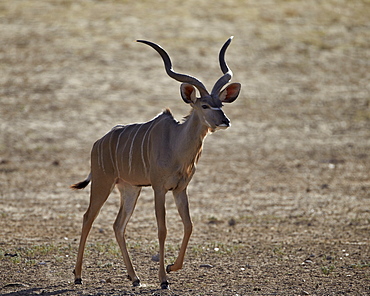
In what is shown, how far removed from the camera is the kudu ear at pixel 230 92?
6.38 m

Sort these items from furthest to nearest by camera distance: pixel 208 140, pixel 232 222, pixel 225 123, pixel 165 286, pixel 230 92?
pixel 208 140 → pixel 232 222 → pixel 230 92 → pixel 165 286 → pixel 225 123

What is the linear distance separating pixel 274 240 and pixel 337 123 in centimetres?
826

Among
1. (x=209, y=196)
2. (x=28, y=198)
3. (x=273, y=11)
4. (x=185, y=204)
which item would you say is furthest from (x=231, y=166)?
(x=273, y=11)

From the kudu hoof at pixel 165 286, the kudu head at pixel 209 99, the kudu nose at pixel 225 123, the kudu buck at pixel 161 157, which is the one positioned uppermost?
the kudu head at pixel 209 99

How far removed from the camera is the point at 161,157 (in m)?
6.23

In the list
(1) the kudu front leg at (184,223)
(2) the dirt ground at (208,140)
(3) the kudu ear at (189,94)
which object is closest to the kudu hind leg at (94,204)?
(2) the dirt ground at (208,140)

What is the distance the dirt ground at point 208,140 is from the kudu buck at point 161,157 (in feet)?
1.71

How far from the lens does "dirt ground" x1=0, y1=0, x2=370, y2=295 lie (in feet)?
22.7

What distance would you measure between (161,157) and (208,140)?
26.5 ft

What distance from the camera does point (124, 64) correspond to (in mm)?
18250

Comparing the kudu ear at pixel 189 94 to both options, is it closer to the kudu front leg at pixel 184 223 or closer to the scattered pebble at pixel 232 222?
the kudu front leg at pixel 184 223

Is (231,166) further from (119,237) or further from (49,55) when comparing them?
(49,55)

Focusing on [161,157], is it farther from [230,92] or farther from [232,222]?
[232,222]

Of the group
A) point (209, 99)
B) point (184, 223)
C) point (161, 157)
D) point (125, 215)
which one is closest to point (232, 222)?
point (125, 215)
